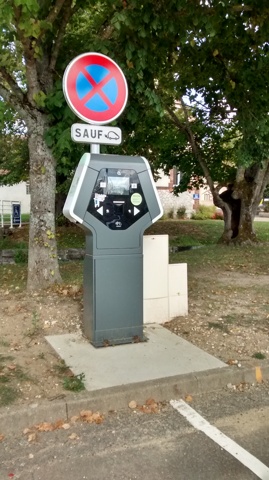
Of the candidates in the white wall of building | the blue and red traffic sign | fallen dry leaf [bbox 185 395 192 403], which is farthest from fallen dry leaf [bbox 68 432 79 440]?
the white wall of building

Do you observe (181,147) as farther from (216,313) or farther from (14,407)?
(14,407)

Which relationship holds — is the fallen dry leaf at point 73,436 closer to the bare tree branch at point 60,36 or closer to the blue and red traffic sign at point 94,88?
the blue and red traffic sign at point 94,88

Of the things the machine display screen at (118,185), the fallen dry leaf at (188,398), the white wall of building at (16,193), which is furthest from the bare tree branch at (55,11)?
the white wall of building at (16,193)

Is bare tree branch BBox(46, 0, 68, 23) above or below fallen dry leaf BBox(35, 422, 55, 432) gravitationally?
above

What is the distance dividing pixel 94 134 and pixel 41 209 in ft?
7.15

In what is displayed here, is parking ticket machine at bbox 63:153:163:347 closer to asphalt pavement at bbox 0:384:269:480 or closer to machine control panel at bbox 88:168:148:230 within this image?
machine control panel at bbox 88:168:148:230

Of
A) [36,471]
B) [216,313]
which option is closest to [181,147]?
[216,313]

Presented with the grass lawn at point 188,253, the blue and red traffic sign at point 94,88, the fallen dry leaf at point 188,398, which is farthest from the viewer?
the grass lawn at point 188,253

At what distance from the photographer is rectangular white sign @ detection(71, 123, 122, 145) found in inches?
155

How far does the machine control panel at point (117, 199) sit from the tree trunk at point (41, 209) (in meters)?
2.16

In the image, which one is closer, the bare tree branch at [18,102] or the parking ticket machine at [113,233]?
the parking ticket machine at [113,233]

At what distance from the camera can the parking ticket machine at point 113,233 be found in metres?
3.94

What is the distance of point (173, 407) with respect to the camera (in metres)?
3.27

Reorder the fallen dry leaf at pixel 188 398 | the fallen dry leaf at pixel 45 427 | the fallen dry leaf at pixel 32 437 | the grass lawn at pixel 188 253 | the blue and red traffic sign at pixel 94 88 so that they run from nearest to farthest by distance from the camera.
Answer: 1. the fallen dry leaf at pixel 32 437
2. the fallen dry leaf at pixel 45 427
3. the fallen dry leaf at pixel 188 398
4. the blue and red traffic sign at pixel 94 88
5. the grass lawn at pixel 188 253
